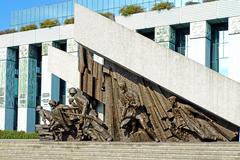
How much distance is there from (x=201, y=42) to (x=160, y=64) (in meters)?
14.3

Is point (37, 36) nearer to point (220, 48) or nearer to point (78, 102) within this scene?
point (220, 48)

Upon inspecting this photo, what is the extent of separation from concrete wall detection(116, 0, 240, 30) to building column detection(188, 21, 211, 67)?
368mm

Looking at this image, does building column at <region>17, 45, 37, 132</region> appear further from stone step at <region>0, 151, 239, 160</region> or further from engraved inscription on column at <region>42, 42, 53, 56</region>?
stone step at <region>0, 151, 239, 160</region>

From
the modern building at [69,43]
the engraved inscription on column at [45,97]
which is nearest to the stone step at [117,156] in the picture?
the modern building at [69,43]

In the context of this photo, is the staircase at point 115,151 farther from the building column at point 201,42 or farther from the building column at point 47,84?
the building column at point 47,84

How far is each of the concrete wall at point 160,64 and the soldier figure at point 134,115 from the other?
69cm

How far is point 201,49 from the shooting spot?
2528cm

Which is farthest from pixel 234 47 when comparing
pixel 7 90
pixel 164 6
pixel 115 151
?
pixel 7 90

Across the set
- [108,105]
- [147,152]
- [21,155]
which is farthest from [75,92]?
[147,152]

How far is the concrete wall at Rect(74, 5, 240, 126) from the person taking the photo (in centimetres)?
1068

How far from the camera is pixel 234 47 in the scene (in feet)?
79.0

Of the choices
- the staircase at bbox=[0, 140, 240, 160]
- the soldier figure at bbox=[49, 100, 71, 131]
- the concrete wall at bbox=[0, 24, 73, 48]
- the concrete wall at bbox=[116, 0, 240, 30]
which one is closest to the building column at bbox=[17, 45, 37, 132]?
the concrete wall at bbox=[0, 24, 73, 48]

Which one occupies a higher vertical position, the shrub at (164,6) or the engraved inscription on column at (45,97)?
the shrub at (164,6)

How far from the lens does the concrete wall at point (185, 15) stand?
80.3 feet
